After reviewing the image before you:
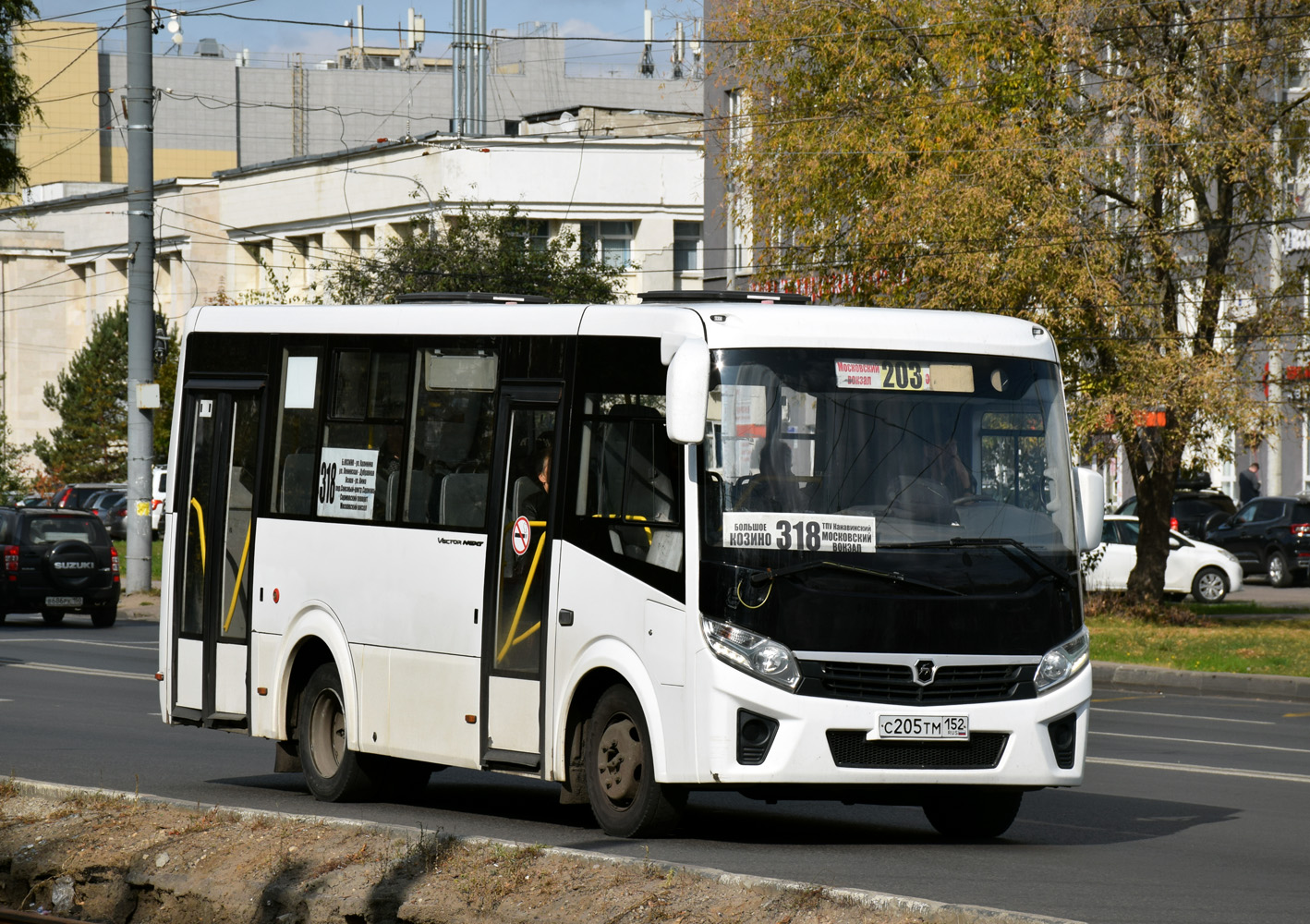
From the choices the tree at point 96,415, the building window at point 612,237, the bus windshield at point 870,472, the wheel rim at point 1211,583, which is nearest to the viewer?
the bus windshield at point 870,472

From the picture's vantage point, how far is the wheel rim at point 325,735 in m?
11.6

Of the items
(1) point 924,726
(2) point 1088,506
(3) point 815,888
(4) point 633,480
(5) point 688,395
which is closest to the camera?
(3) point 815,888

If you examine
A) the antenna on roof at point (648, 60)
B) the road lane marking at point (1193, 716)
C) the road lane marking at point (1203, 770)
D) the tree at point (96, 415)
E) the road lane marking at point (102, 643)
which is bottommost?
the road lane marking at point (102, 643)

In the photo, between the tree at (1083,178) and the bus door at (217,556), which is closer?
the bus door at (217,556)

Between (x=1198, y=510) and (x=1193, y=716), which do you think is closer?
(x=1193, y=716)

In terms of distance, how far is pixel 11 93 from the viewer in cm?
2942

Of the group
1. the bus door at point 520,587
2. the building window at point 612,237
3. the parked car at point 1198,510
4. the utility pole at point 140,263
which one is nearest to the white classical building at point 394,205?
the building window at point 612,237

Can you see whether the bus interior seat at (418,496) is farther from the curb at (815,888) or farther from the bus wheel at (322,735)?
the curb at (815,888)

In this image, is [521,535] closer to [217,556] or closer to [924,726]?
[924,726]

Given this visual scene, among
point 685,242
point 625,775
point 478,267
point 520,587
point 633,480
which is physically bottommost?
point 625,775

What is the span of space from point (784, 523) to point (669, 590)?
61 centimetres

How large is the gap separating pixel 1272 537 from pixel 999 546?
1289 inches

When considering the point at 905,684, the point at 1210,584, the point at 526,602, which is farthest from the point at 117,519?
the point at 905,684

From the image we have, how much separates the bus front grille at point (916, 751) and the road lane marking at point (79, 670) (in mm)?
13076
